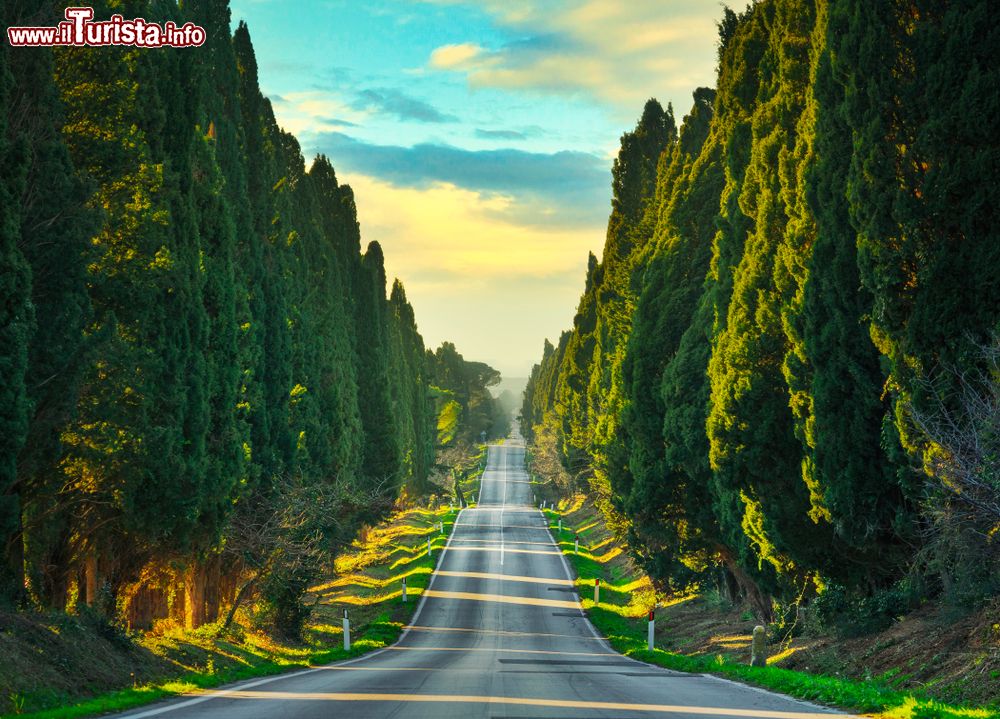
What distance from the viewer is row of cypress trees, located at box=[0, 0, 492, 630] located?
14461 mm

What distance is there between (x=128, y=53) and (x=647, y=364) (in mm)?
15712

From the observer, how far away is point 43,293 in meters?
14.4

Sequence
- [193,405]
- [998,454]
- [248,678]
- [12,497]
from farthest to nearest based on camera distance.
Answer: [193,405], [248,678], [12,497], [998,454]

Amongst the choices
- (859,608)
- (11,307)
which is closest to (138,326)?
(11,307)

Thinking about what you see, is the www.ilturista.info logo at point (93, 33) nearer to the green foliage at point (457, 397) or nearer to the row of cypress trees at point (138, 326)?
the row of cypress trees at point (138, 326)

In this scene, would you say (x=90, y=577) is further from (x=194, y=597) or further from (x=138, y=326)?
(x=138, y=326)

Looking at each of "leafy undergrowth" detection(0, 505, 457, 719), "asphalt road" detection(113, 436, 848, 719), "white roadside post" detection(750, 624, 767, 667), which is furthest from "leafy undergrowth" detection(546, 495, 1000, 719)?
"leafy undergrowth" detection(0, 505, 457, 719)

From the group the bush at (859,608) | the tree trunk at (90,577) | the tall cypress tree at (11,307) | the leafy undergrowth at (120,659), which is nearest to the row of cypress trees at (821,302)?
the bush at (859,608)

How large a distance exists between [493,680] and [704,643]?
12.1m

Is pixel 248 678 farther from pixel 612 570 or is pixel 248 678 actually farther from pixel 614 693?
pixel 612 570

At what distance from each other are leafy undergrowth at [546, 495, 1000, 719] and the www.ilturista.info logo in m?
13.3

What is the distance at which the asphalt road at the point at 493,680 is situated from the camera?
10.9m

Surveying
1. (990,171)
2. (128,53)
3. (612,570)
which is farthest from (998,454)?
(612,570)

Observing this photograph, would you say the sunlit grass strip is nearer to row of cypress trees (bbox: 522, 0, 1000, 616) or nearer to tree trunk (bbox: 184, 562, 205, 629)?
tree trunk (bbox: 184, 562, 205, 629)
